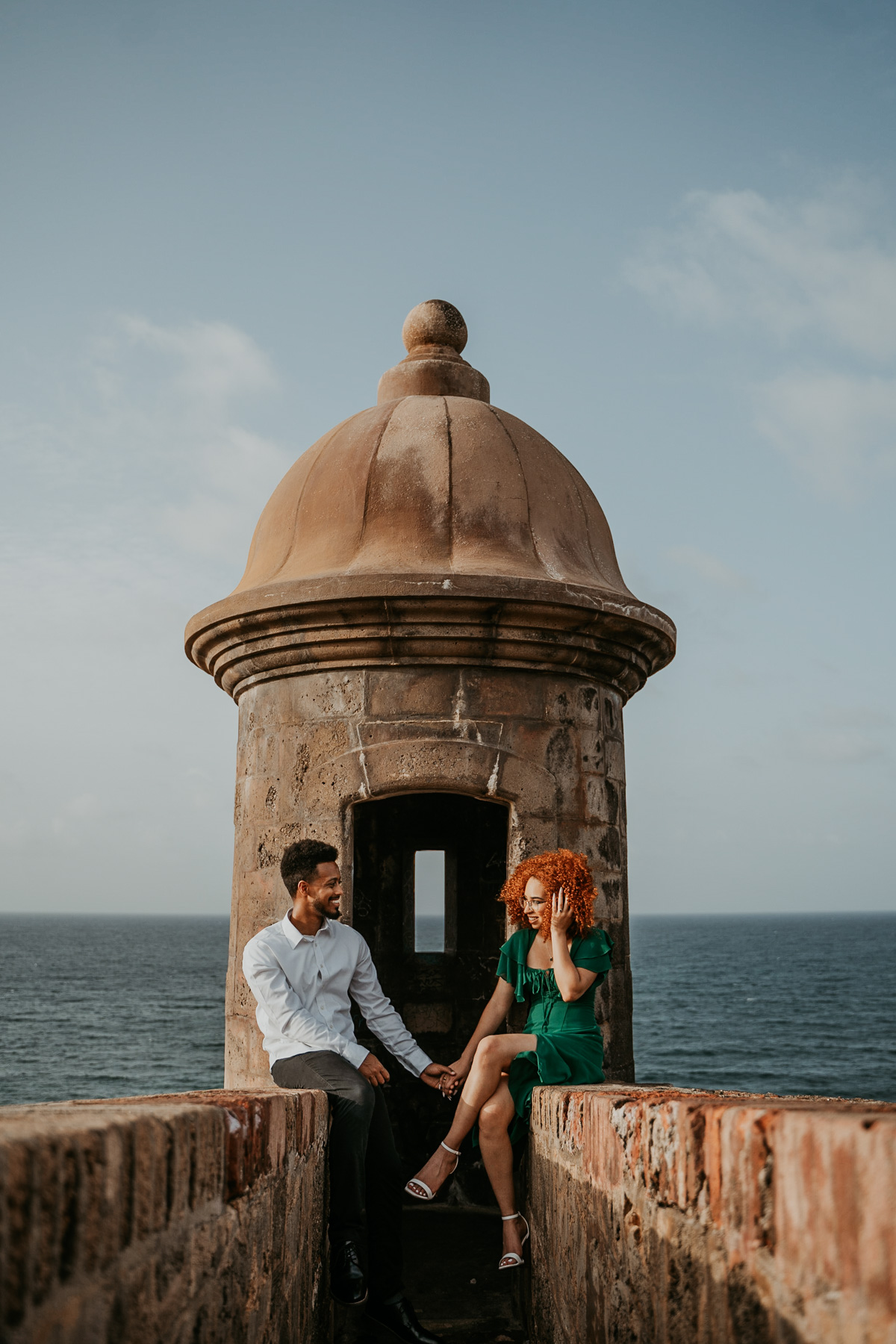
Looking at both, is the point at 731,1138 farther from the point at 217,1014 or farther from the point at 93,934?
the point at 93,934

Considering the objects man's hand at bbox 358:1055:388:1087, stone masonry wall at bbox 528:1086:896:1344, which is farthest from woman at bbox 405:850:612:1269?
stone masonry wall at bbox 528:1086:896:1344

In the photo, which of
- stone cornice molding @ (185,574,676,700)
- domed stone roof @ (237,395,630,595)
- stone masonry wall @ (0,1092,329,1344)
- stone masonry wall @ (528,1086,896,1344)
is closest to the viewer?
stone masonry wall @ (0,1092,329,1344)

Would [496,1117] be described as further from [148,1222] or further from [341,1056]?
[148,1222]

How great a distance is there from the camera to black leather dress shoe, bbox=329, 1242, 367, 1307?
129 inches

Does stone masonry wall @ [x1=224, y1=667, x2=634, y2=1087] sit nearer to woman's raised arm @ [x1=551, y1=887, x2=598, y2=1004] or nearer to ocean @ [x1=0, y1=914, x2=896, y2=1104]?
woman's raised arm @ [x1=551, y1=887, x2=598, y2=1004]

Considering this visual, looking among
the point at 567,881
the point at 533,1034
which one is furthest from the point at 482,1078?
the point at 567,881

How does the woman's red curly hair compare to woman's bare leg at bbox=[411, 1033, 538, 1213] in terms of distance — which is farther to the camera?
the woman's red curly hair

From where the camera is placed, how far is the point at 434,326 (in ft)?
19.8

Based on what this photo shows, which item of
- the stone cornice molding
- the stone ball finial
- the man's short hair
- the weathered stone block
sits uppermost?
the stone ball finial

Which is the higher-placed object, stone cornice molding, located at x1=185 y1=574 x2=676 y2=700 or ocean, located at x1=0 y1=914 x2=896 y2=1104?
stone cornice molding, located at x1=185 y1=574 x2=676 y2=700

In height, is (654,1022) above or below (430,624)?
below

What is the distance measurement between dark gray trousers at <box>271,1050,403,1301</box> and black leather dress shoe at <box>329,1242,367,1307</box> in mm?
36

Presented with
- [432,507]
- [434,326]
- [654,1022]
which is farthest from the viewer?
[654,1022]

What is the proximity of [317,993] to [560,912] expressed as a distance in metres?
0.88
